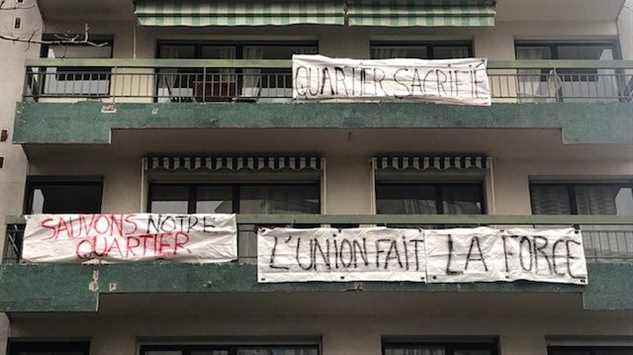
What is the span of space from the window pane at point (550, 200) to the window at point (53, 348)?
9.37 m

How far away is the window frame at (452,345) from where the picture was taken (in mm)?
16234

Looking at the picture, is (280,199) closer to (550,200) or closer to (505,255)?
(505,255)

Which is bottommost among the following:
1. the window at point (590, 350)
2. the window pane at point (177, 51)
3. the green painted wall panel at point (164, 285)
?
the window at point (590, 350)

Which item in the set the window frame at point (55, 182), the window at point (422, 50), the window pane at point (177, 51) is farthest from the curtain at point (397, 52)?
the window frame at point (55, 182)

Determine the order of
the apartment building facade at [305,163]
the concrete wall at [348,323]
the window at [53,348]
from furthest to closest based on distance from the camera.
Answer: the window at [53,348], the concrete wall at [348,323], the apartment building facade at [305,163]

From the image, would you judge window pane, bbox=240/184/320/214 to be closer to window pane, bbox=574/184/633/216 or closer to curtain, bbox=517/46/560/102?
curtain, bbox=517/46/560/102

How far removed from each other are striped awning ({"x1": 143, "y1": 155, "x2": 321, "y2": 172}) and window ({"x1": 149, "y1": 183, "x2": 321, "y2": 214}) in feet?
1.53

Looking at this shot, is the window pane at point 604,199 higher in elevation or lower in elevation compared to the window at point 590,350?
higher

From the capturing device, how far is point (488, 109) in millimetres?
16625

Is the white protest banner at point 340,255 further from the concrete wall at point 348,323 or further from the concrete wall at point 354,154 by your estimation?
the concrete wall at point 354,154

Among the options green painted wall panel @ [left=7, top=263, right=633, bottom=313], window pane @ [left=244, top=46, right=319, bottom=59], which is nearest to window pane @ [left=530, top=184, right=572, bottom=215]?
green painted wall panel @ [left=7, top=263, right=633, bottom=313]

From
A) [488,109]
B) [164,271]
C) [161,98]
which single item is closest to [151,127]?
[161,98]

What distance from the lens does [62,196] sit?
56.7ft

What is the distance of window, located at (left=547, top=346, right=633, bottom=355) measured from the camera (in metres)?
16.3
